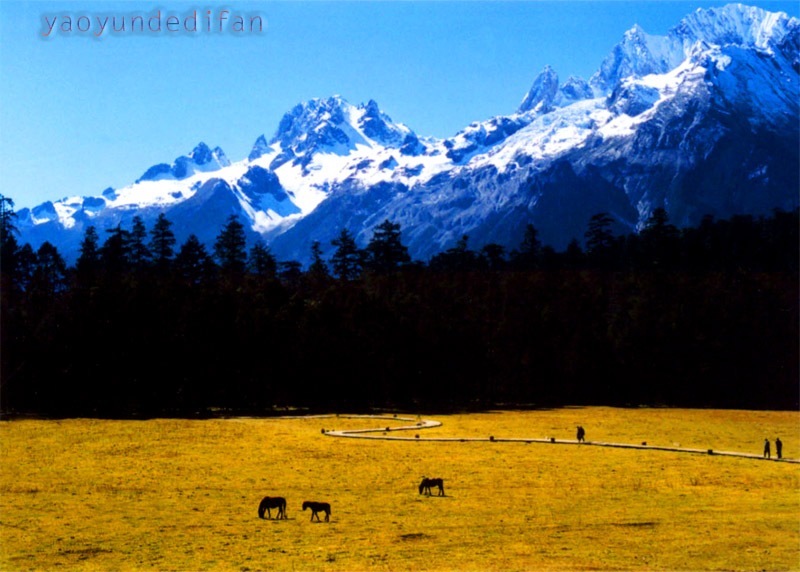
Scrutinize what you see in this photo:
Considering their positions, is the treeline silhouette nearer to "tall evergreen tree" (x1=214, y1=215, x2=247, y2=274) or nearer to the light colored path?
"tall evergreen tree" (x1=214, y1=215, x2=247, y2=274)

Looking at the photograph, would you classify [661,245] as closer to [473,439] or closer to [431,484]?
[473,439]

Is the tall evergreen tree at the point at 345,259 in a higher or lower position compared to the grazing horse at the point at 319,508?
higher

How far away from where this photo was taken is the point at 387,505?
43.1m

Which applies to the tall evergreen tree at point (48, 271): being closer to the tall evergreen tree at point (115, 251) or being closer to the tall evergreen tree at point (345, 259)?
the tall evergreen tree at point (115, 251)

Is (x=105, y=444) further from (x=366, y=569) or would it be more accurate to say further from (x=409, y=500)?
(x=366, y=569)

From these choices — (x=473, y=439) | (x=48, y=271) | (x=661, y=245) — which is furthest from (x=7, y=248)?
(x=661, y=245)

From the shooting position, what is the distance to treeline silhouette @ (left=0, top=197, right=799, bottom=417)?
345 feet

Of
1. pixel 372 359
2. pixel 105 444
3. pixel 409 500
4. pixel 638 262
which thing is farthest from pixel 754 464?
pixel 638 262

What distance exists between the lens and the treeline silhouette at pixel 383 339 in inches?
4144

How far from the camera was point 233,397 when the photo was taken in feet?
367

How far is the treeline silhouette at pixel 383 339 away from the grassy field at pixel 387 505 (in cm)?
2905

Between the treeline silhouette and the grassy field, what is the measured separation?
29051 mm

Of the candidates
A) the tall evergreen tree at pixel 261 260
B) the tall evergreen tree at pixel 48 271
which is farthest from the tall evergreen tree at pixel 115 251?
the tall evergreen tree at pixel 261 260

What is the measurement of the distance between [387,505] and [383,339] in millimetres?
78913
